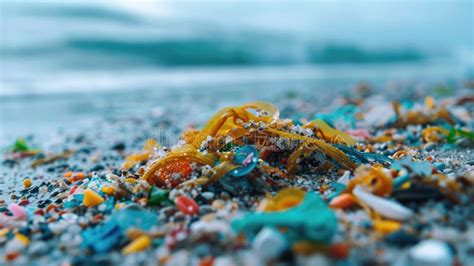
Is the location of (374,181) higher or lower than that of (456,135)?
higher

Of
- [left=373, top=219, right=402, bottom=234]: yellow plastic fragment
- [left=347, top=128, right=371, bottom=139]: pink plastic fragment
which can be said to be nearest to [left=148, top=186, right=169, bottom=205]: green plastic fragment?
[left=373, top=219, right=402, bottom=234]: yellow plastic fragment

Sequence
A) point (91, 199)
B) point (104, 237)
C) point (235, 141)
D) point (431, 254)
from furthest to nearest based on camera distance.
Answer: point (235, 141) < point (91, 199) < point (104, 237) < point (431, 254)

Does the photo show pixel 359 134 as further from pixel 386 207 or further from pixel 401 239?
pixel 401 239

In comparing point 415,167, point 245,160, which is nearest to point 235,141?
point 245,160

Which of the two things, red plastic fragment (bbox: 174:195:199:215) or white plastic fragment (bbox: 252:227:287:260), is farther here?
red plastic fragment (bbox: 174:195:199:215)

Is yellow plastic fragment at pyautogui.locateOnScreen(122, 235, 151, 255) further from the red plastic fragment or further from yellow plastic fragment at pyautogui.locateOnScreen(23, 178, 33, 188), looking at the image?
yellow plastic fragment at pyautogui.locateOnScreen(23, 178, 33, 188)

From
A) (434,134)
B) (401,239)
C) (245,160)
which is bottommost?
(434,134)

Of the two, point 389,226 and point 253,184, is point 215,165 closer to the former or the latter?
point 253,184

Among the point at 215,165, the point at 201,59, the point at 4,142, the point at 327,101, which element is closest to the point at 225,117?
the point at 215,165
